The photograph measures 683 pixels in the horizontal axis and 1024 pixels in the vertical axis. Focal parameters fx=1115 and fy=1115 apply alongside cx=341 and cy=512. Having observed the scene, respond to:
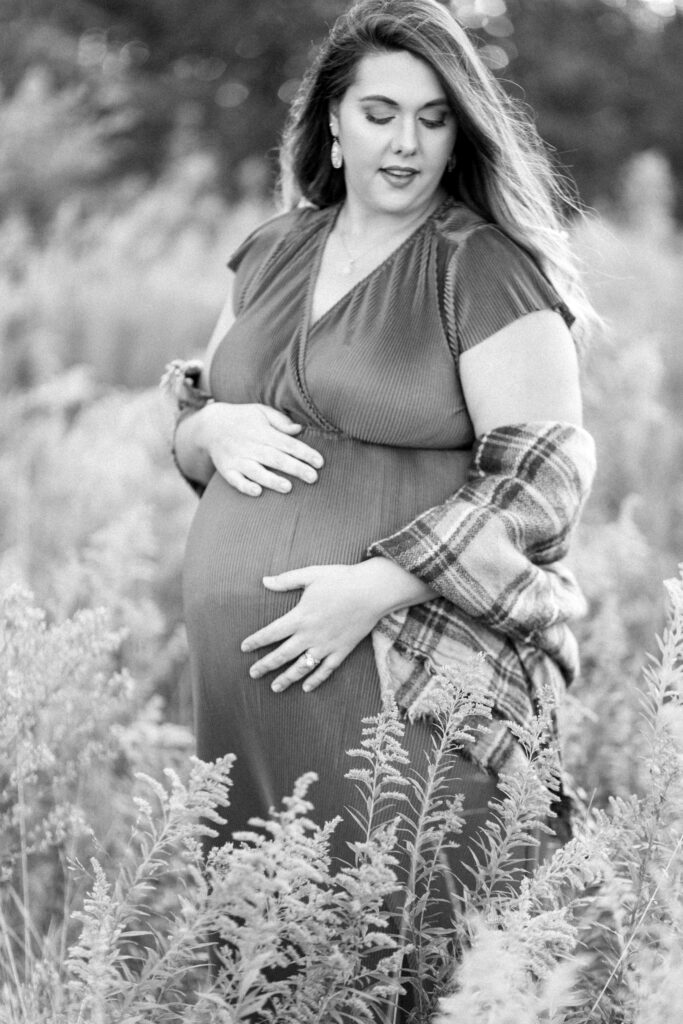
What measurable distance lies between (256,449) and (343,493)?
19 centimetres

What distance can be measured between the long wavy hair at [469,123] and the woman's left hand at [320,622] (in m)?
0.67

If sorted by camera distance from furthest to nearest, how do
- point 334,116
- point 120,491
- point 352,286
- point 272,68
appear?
1. point 272,68
2. point 120,491
3. point 334,116
4. point 352,286

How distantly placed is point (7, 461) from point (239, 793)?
2.05 meters

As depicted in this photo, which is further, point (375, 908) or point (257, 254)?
point (257, 254)

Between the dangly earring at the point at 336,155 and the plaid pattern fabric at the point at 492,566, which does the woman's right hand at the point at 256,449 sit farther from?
the dangly earring at the point at 336,155

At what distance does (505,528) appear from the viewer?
1863 millimetres

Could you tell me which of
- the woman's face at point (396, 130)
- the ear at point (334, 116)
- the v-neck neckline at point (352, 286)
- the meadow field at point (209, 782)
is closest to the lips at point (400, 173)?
the woman's face at point (396, 130)

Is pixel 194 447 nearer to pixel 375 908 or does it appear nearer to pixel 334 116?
pixel 334 116

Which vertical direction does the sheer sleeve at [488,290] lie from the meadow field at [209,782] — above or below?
above

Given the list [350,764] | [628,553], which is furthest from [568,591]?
[628,553]

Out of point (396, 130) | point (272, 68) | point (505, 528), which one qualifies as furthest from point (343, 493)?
point (272, 68)

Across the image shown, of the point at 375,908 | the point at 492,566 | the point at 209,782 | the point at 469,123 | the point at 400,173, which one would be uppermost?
the point at 469,123

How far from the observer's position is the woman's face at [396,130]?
202cm

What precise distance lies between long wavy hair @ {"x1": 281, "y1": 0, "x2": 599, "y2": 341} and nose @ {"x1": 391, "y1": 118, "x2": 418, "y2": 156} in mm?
88
